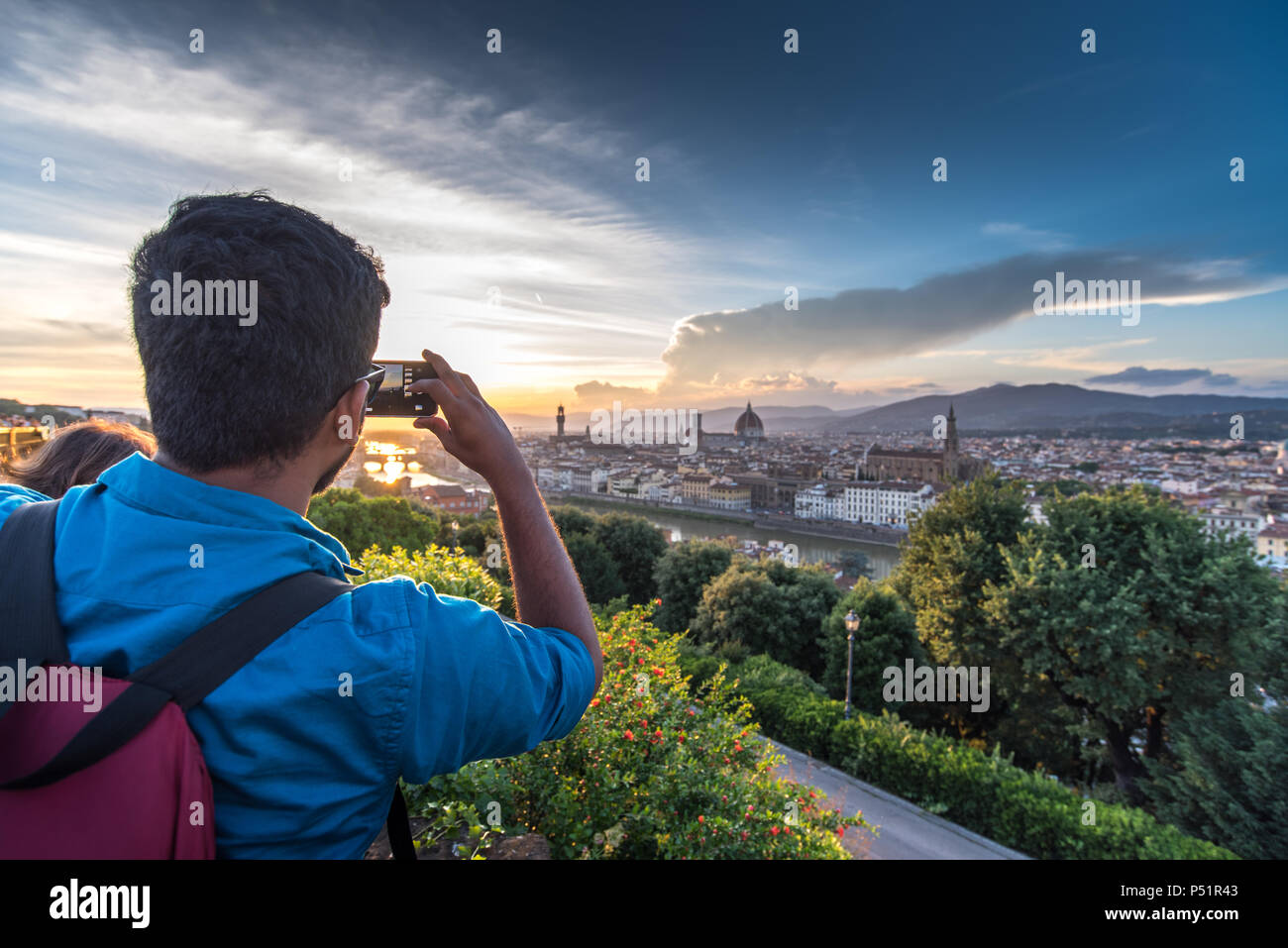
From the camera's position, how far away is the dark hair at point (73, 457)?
6.79 feet

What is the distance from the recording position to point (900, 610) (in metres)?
15.4

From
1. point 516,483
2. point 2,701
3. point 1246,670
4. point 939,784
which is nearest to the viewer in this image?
point 2,701

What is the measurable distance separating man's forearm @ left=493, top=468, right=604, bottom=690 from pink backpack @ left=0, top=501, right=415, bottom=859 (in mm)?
240

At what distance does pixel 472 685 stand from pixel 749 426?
99.7 metres

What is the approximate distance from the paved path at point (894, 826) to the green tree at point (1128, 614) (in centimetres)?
552

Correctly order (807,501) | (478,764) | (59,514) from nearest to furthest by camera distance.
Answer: (59,514), (478,764), (807,501)

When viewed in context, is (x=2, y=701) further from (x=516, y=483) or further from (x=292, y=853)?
(x=516, y=483)

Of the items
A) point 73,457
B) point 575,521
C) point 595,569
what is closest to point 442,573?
point 73,457

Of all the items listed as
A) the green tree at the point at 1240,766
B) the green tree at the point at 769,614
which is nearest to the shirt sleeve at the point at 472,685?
the green tree at the point at 1240,766

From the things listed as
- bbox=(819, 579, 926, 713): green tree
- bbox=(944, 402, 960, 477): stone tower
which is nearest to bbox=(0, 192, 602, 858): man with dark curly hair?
A: bbox=(819, 579, 926, 713): green tree

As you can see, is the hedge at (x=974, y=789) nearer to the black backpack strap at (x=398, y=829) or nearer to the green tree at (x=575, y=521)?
the black backpack strap at (x=398, y=829)

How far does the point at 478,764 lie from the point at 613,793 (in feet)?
2.34

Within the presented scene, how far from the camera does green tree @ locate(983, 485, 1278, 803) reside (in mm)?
11594
